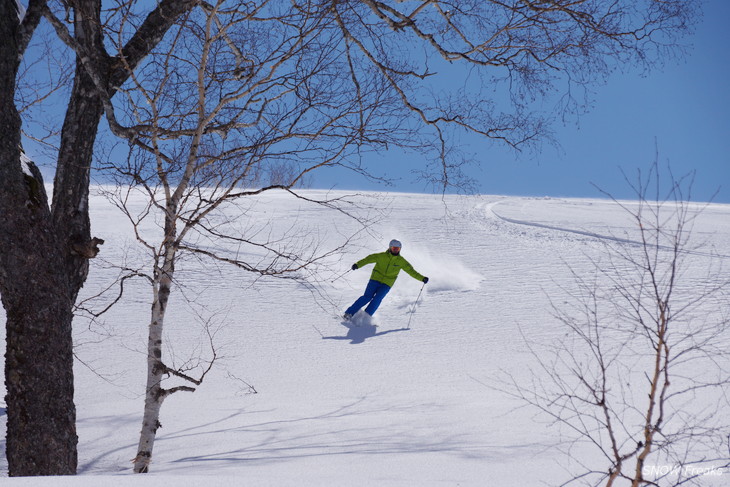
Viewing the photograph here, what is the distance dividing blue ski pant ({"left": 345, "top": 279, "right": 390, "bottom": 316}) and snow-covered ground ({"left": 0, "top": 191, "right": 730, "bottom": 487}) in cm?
24

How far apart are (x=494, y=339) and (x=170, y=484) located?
6.55 m

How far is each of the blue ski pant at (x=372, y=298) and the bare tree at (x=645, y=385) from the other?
2.74 meters

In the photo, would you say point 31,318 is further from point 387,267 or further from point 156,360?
point 387,267

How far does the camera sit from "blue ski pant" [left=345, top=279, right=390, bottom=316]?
10.0 metres

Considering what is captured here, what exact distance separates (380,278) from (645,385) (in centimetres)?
502

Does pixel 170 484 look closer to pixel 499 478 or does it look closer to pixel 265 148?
pixel 499 478

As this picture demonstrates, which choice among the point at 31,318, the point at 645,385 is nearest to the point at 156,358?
the point at 31,318

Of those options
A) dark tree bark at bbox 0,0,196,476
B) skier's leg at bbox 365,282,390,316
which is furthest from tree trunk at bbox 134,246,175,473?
skier's leg at bbox 365,282,390,316

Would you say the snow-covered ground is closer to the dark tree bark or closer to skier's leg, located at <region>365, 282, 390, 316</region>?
skier's leg, located at <region>365, 282, 390, 316</region>

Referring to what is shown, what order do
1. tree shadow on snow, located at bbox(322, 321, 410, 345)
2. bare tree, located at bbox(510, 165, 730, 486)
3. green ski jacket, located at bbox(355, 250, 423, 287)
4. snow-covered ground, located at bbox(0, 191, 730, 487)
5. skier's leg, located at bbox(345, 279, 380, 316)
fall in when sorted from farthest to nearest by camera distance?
green ski jacket, located at bbox(355, 250, 423, 287)
skier's leg, located at bbox(345, 279, 380, 316)
tree shadow on snow, located at bbox(322, 321, 410, 345)
snow-covered ground, located at bbox(0, 191, 730, 487)
bare tree, located at bbox(510, 165, 730, 486)

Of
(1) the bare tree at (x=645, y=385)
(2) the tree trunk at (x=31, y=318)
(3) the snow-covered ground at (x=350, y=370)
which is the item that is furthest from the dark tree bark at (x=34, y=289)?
(1) the bare tree at (x=645, y=385)

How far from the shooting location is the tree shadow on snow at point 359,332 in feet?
30.0

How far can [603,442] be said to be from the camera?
13.1 feet

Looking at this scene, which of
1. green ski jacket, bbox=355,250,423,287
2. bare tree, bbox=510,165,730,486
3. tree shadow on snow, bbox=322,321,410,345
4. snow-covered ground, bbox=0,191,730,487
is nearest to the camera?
bare tree, bbox=510,165,730,486
